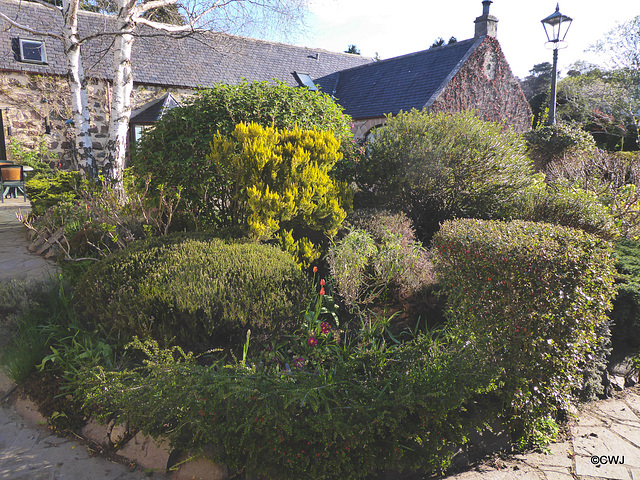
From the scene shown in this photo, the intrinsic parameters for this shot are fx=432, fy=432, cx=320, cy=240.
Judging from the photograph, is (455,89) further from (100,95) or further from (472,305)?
(472,305)

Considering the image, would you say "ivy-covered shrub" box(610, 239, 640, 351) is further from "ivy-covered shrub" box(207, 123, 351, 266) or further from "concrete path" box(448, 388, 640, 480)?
"ivy-covered shrub" box(207, 123, 351, 266)

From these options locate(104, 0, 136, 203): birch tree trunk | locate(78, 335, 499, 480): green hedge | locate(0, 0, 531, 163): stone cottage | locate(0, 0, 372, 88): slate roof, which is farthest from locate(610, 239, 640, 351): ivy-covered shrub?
locate(0, 0, 531, 163): stone cottage

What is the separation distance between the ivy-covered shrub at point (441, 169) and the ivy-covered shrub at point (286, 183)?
43.3 inches

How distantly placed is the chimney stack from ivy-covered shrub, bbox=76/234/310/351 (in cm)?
1561

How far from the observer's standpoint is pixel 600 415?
11.6ft

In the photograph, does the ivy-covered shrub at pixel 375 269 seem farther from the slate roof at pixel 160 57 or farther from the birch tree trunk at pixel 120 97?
the slate roof at pixel 160 57

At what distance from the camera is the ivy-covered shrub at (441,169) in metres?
5.95

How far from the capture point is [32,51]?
1396cm

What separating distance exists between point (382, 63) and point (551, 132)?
8716 millimetres

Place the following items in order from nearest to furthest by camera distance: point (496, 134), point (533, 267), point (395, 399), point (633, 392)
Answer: point (395, 399) → point (533, 267) → point (633, 392) → point (496, 134)

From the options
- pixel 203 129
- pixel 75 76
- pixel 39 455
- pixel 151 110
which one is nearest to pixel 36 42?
pixel 151 110

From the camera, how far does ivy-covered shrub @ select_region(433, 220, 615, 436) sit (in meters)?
2.97

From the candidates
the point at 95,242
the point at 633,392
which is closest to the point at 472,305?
the point at 633,392

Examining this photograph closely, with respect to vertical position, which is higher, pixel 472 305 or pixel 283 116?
pixel 283 116
